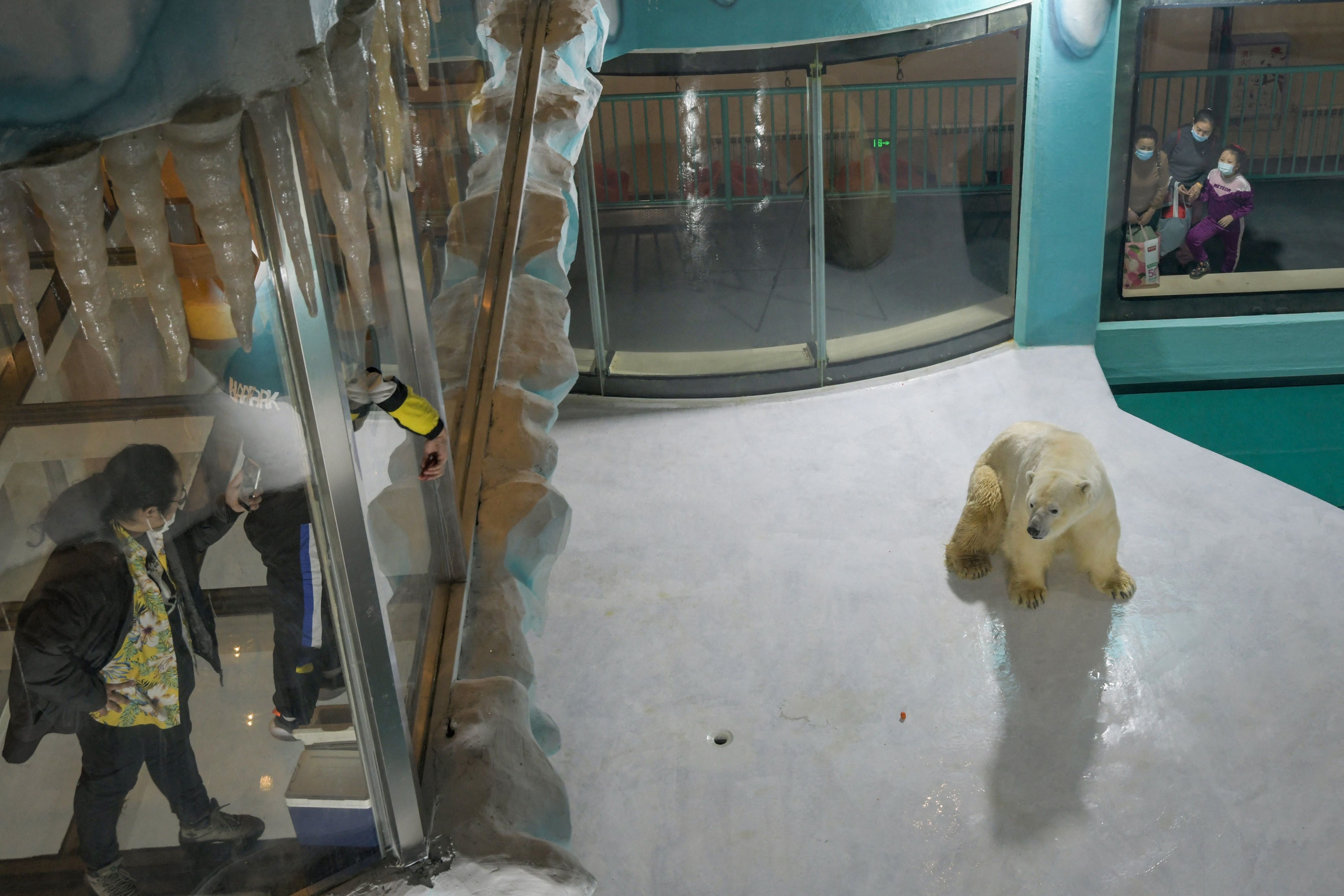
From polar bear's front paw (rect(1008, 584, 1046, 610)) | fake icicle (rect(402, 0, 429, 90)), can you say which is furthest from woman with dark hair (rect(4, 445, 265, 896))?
polar bear's front paw (rect(1008, 584, 1046, 610))

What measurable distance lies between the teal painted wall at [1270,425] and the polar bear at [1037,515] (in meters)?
2.98

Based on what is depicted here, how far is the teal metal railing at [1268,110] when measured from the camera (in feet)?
23.7

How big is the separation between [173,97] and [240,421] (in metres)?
0.45

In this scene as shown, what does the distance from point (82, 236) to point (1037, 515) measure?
4243mm

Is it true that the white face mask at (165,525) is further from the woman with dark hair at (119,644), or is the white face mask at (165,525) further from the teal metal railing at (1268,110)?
the teal metal railing at (1268,110)

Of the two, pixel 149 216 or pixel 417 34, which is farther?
pixel 417 34

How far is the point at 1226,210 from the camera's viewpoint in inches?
298

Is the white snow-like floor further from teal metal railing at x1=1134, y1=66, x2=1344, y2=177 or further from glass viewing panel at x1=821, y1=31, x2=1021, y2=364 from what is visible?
teal metal railing at x1=1134, y1=66, x2=1344, y2=177

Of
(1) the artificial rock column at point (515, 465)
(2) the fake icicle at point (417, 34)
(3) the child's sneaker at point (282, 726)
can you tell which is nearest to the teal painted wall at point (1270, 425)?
(1) the artificial rock column at point (515, 465)

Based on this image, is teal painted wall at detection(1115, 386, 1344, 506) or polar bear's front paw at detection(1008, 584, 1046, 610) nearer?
polar bear's front paw at detection(1008, 584, 1046, 610)

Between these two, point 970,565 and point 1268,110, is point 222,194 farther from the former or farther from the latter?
point 1268,110

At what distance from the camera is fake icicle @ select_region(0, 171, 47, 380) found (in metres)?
1.10

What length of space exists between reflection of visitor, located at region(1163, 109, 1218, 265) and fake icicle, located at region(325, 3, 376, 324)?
7.04 metres

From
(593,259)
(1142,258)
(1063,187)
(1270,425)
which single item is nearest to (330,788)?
(593,259)
